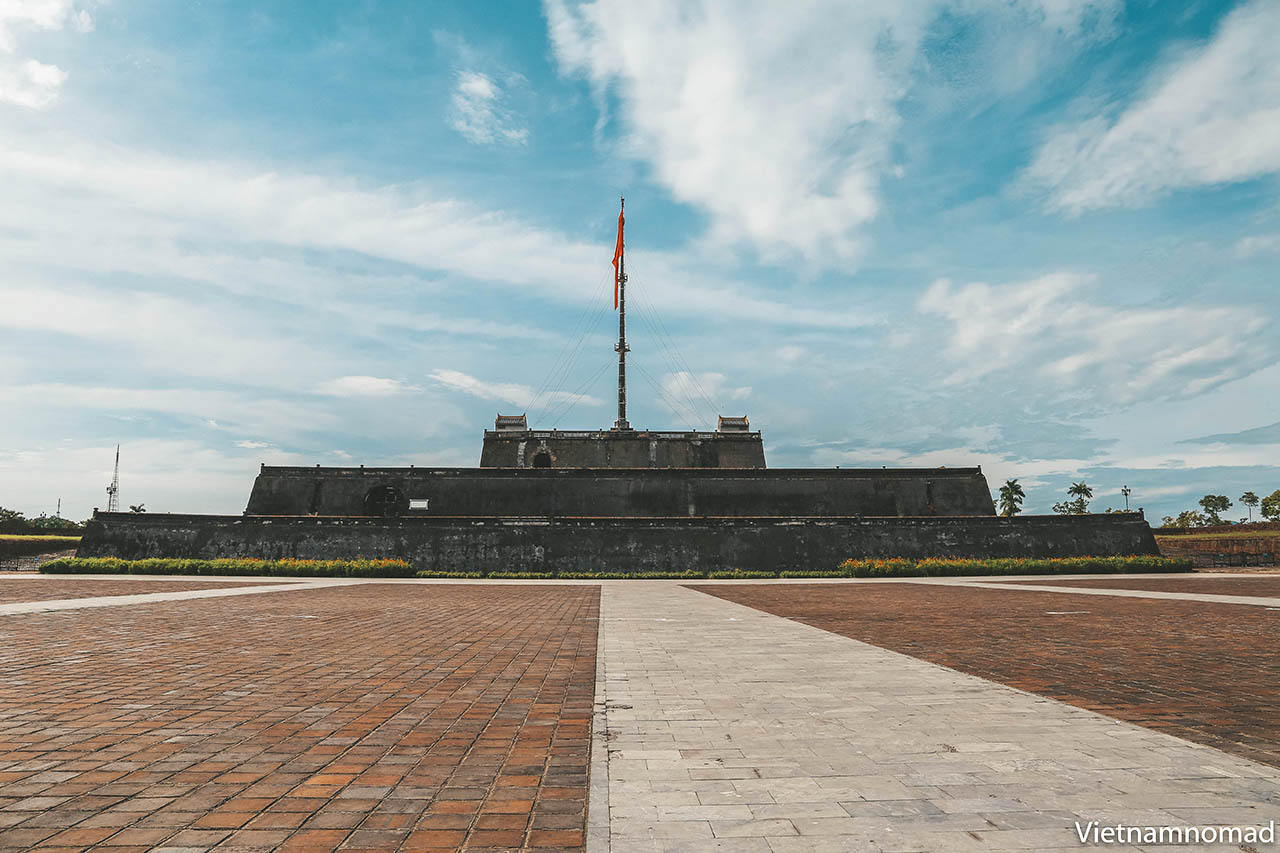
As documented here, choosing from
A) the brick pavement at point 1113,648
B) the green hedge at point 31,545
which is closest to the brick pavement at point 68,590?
the brick pavement at point 1113,648

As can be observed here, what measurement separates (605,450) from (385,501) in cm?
1221

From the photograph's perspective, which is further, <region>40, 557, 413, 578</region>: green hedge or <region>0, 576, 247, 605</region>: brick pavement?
<region>40, 557, 413, 578</region>: green hedge

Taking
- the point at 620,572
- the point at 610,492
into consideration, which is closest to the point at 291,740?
the point at 620,572

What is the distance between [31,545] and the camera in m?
30.3

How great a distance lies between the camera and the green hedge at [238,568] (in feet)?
70.5

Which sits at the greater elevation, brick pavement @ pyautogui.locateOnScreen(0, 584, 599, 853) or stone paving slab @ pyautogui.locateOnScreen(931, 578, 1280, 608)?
brick pavement @ pyautogui.locateOnScreen(0, 584, 599, 853)

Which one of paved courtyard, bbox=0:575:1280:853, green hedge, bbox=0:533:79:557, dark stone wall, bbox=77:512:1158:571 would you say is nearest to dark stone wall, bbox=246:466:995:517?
dark stone wall, bbox=77:512:1158:571

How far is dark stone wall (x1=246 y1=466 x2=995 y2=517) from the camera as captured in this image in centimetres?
2886

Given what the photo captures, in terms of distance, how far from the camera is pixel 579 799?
9.25 ft

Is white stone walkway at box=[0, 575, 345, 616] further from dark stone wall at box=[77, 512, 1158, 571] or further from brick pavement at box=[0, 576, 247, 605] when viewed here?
dark stone wall at box=[77, 512, 1158, 571]

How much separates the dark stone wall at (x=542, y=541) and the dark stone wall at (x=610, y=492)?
11.2 feet

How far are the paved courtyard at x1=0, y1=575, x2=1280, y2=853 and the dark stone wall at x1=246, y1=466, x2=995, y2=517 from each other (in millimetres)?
20790

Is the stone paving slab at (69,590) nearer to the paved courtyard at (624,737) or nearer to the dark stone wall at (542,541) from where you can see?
the paved courtyard at (624,737)

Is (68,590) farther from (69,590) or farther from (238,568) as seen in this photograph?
(238,568)
